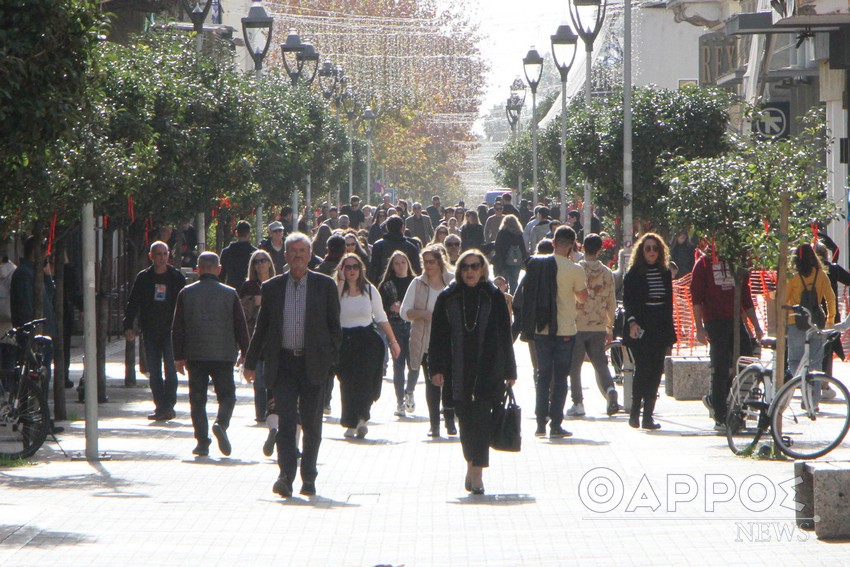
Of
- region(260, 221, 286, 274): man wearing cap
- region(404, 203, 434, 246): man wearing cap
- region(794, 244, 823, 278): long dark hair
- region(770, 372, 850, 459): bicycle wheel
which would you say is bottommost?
region(770, 372, 850, 459): bicycle wheel

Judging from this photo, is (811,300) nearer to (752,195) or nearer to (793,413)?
(752,195)

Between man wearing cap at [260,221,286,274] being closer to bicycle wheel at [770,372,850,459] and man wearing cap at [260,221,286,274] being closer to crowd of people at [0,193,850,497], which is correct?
crowd of people at [0,193,850,497]

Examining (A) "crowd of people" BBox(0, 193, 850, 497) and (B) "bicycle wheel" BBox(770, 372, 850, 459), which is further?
(B) "bicycle wheel" BBox(770, 372, 850, 459)

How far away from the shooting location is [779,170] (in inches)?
477

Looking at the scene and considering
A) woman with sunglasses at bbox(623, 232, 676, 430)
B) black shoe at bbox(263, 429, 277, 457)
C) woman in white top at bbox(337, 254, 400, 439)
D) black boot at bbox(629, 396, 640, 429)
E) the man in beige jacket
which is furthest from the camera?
the man in beige jacket

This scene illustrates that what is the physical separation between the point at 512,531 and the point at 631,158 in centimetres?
1425

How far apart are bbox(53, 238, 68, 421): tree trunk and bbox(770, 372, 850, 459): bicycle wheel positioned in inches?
253

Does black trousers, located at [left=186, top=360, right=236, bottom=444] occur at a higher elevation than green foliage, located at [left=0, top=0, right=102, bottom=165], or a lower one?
lower

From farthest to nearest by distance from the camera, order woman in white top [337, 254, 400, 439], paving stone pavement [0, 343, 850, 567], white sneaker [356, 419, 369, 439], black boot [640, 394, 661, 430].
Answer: black boot [640, 394, 661, 430]
white sneaker [356, 419, 369, 439]
woman in white top [337, 254, 400, 439]
paving stone pavement [0, 343, 850, 567]

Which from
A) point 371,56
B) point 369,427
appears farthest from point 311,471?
point 371,56

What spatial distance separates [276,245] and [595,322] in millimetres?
5143

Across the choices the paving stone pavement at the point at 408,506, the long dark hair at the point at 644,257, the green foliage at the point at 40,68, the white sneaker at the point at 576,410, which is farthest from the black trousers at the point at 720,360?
the green foliage at the point at 40,68

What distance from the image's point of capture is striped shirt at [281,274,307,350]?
991 cm

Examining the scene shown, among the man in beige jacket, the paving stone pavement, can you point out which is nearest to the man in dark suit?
the paving stone pavement
